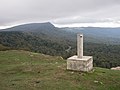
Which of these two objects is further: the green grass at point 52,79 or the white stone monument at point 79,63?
the white stone monument at point 79,63

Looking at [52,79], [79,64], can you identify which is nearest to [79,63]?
[79,64]

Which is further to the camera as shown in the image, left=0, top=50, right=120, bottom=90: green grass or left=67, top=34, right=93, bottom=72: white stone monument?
left=67, top=34, right=93, bottom=72: white stone monument

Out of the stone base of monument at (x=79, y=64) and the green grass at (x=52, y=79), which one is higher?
the stone base of monument at (x=79, y=64)

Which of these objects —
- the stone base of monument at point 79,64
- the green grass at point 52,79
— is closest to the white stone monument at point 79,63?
the stone base of monument at point 79,64

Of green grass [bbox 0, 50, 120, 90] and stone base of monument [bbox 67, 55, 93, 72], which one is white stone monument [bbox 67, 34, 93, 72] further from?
green grass [bbox 0, 50, 120, 90]

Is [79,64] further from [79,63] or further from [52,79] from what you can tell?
[52,79]

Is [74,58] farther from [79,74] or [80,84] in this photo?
[80,84]

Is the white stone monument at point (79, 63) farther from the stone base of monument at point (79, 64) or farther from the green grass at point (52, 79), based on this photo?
the green grass at point (52, 79)

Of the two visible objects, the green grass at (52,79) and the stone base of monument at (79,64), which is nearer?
the green grass at (52,79)

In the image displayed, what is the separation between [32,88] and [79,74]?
18.4 ft

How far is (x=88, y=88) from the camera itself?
63.3 feet

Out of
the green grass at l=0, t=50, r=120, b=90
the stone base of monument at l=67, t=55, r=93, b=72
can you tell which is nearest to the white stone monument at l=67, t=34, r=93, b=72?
the stone base of monument at l=67, t=55, r=93, b=72

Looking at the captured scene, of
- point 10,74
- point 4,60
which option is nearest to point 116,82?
point 10,74

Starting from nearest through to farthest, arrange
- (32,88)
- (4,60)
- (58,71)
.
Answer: (32,88) → (58,71) → (4,60)
